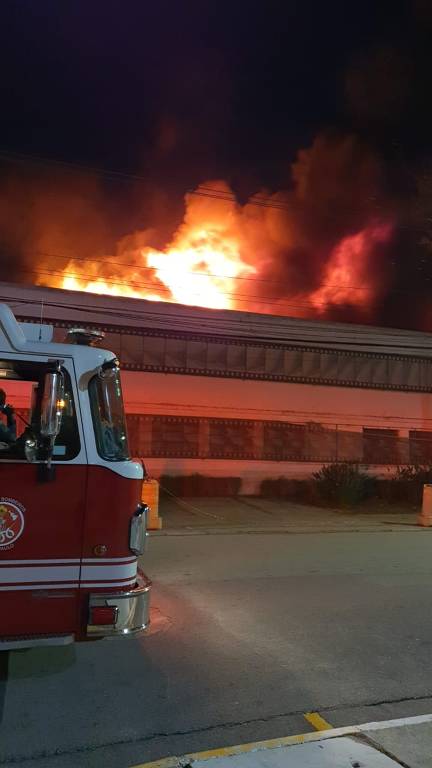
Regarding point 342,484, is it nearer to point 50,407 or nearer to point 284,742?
point 284,742

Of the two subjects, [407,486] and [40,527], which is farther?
[407,486]

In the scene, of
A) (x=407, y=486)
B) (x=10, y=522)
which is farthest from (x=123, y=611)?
(x=407, y=486)

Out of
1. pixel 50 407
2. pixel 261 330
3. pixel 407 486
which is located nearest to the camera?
pixel 50 407

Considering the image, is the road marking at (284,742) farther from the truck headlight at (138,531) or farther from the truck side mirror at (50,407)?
the truck side mirror at (50,407)

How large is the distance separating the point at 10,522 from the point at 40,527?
6.8 inches

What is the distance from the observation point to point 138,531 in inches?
144

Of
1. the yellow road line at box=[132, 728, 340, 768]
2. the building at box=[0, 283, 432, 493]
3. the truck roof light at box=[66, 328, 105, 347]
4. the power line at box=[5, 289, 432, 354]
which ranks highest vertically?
the power line at box=[5, 289, 432, 354]

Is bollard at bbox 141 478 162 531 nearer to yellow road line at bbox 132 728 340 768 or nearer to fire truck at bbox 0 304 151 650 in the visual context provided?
fire truck at bbox 0 304 151 650

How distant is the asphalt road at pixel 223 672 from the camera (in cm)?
348

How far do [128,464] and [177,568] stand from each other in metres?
4.94

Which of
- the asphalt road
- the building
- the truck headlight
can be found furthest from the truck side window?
the building

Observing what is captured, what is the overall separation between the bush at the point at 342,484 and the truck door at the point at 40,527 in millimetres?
13818

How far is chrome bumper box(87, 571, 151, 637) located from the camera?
348 centimetres

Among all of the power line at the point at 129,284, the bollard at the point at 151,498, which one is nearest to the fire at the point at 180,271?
the power line at the point at 129,284
